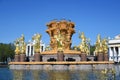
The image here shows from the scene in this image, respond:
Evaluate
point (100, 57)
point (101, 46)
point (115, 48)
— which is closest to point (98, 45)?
point (101, 46)

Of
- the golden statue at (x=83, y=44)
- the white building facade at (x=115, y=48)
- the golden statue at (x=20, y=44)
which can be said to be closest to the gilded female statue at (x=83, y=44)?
the golden statue at (x=83, y=44)

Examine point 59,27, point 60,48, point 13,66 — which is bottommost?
point 13,66

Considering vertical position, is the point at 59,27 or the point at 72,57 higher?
the point at 59,27

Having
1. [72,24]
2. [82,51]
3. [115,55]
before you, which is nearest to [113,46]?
[115,55]

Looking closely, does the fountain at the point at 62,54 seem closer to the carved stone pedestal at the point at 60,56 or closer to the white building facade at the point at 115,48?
the carved stone pedestal at the point at 60,56

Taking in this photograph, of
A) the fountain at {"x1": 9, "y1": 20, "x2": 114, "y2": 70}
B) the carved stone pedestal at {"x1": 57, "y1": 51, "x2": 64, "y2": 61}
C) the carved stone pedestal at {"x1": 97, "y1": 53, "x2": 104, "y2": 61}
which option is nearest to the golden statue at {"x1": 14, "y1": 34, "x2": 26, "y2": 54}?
the fountain at {"x1": 9, "y1": 20, "x2": 114, "y2": 70}

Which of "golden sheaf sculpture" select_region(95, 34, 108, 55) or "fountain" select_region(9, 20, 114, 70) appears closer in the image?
"fountain" select_region(9, 20, 114, 70)

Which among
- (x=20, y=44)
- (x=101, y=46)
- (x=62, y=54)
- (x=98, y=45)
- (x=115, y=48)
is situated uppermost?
(x=20, y=44)

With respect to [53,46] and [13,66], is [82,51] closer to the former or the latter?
[53,46]

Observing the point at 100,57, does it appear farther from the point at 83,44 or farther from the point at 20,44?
the point at 20,44

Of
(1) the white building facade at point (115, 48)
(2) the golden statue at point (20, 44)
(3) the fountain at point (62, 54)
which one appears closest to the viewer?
(3) the fountain at point (62, 54)

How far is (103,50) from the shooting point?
150 feet

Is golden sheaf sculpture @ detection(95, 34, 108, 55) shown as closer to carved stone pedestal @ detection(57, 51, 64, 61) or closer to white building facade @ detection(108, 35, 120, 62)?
carved stone pedestal @ detection(57, 51, 64, 61)

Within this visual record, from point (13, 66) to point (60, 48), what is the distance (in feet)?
28.6
